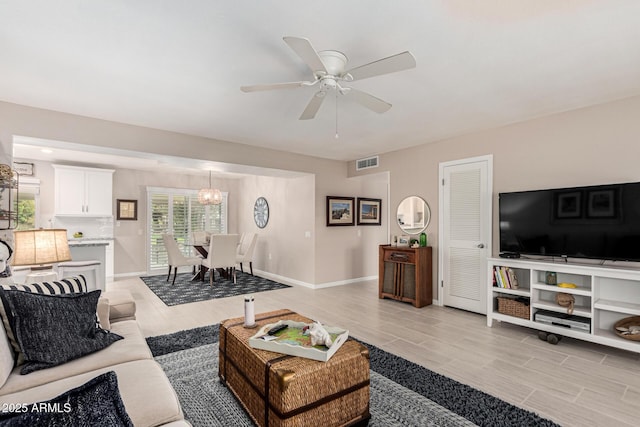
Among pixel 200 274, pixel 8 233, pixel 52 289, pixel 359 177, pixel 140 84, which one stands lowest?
pixel 200 274

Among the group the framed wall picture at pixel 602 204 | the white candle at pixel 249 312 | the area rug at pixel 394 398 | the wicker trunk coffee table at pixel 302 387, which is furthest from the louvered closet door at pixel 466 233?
the white candle at pixel 249 312

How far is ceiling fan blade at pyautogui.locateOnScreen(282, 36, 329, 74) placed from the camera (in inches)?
67.7

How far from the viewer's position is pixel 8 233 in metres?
3.38

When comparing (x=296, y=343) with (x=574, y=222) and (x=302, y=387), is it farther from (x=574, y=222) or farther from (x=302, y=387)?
(x=574, y=222)

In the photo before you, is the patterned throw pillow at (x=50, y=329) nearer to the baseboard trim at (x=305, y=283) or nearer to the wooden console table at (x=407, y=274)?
the wooden console table at (x=407, y=274)

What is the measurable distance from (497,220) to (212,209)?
6696 millimetres

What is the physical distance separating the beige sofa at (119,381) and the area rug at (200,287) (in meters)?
3.09

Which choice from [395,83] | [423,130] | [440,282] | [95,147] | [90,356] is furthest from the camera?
[440,282]

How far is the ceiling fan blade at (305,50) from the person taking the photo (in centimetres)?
172

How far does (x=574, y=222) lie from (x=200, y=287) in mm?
5732

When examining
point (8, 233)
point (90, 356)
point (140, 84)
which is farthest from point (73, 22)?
point (8, 233)

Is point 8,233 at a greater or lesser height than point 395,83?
lesser

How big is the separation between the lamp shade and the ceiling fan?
210cm

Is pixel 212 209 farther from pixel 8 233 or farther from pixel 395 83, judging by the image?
pixel 395 83
